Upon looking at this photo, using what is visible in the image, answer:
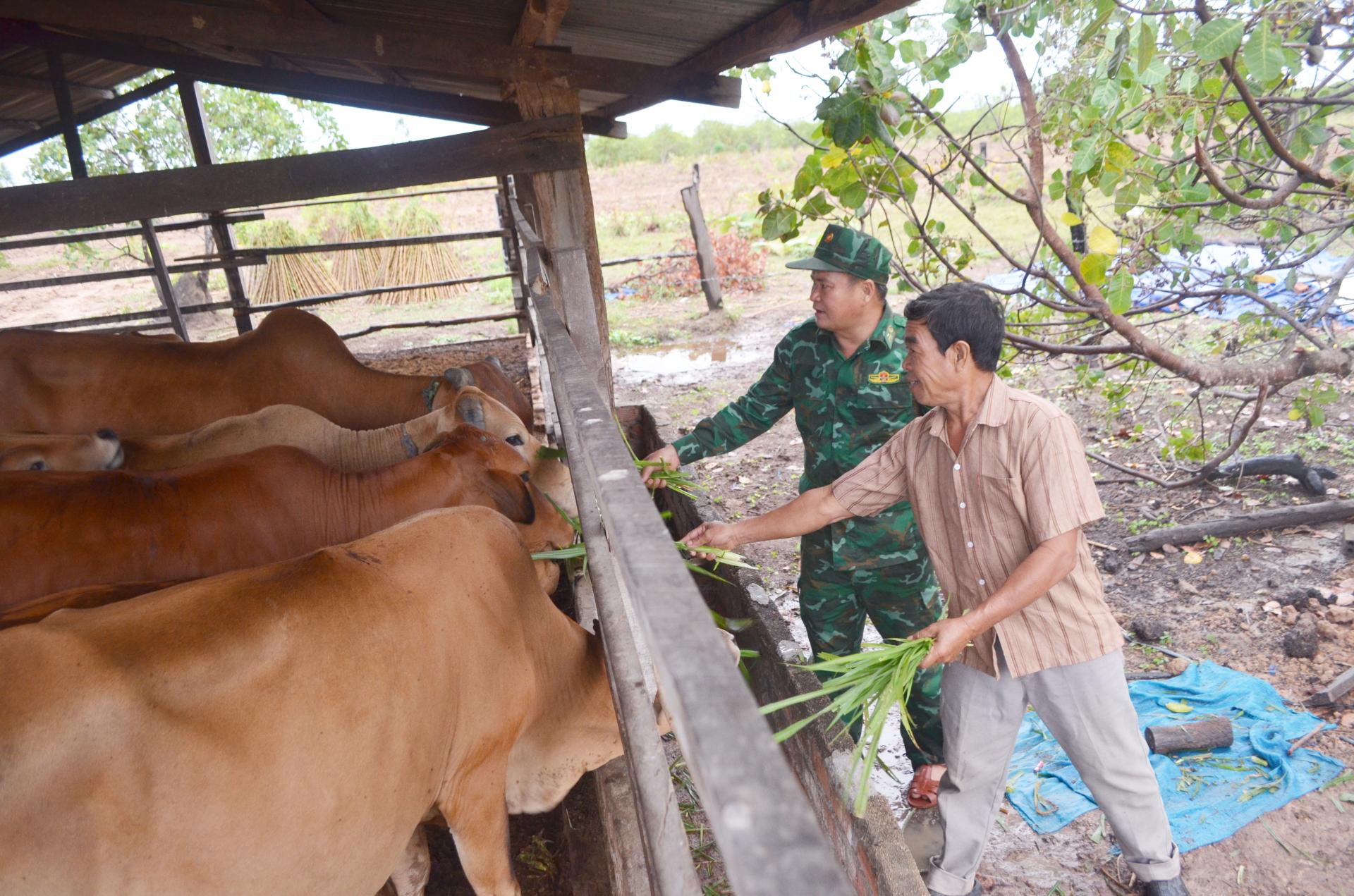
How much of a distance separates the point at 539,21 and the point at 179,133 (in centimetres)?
1260

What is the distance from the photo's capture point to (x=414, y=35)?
366 cm

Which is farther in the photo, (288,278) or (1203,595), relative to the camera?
(288,278)

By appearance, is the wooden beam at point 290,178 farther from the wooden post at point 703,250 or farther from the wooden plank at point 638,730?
the wooden post at point 703,250

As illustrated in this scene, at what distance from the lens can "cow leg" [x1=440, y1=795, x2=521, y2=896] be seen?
2.68m

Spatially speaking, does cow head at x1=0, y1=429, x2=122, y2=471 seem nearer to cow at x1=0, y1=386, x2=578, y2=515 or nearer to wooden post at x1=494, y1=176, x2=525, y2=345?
cow at x1=0, y1=386, x2=578, y2=515

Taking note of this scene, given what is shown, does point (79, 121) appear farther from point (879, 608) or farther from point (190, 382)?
point (879, 608)

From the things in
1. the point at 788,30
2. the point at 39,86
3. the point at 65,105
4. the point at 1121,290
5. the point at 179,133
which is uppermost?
the point at 179,133

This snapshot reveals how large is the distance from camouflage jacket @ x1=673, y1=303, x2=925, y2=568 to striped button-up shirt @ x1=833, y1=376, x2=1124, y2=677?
646 millimetres

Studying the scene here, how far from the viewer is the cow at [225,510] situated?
2.88m

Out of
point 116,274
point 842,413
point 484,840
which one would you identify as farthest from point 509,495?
point 116,274

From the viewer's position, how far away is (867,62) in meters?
3.66

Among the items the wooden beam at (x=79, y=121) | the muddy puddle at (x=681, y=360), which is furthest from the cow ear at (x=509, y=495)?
the muddy puddle at (x=681, y=360)

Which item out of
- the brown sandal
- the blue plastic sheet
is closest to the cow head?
the brown sandal

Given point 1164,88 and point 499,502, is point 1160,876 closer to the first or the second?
point 499,502
